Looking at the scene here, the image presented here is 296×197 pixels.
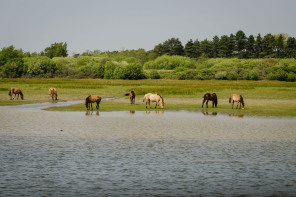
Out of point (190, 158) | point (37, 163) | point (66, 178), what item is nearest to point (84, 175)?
point (66, 178)

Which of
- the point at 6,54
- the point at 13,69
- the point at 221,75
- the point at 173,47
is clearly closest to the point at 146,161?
the point at 221,75

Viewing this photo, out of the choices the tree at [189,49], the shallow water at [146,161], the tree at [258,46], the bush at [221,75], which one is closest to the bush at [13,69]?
the bush at [221,75]

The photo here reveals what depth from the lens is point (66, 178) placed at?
1186cm

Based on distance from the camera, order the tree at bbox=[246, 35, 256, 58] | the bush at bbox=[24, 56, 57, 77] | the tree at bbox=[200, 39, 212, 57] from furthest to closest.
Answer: the tree at bbox=[200, 39, 212, 57] → the tree at bbox=[246, 35, 256, 58] → the bush at bbox=[24, 56, 57, 77]

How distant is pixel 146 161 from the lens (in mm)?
14320

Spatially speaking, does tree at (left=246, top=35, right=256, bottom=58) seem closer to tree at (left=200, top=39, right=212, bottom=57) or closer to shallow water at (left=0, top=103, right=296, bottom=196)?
tree at (left=200, top=39, right=212, bottom=57)

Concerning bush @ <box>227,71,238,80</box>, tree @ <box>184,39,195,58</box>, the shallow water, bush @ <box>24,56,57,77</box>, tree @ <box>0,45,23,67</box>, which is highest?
tree @ <box>184,39,195,58</box>

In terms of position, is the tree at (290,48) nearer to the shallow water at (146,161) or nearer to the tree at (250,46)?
the tree at (250,46)

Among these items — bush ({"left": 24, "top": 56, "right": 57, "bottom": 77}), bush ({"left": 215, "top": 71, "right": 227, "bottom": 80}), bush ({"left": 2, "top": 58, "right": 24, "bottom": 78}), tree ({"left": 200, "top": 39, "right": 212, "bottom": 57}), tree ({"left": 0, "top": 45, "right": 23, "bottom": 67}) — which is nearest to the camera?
bush ({"left": 215, "top": 71, "right": 227, "bottom": 80})

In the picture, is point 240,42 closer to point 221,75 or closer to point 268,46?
point 268,46

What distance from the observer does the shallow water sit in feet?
35.9

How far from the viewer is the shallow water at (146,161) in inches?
431

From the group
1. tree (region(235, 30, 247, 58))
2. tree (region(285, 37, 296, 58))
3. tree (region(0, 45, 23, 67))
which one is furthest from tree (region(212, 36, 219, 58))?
tree (region(0, 45, 23, 67))

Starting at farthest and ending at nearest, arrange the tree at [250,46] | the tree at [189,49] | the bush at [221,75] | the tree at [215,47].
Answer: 1. the tree at [189,49]
2. the tree at [215,47]
3. the tree at [250,46]
4. the bush at [221,75]
